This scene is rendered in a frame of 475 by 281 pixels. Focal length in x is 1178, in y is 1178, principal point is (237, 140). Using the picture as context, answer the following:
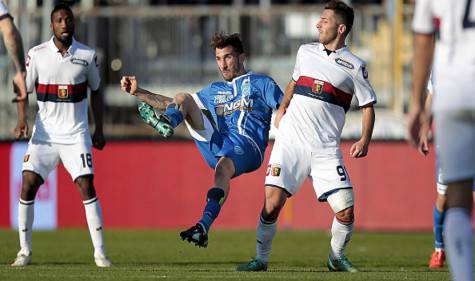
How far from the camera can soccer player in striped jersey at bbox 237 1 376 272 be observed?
10.3 metres

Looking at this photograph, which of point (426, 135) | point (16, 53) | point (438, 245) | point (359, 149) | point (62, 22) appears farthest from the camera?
point (438, 245)

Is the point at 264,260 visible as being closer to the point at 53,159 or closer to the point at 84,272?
→ the point at 84,272

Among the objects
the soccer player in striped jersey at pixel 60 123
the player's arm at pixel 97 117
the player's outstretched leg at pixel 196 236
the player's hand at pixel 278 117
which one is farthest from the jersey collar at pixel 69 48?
the player's outstretched leg at pixel 196 236

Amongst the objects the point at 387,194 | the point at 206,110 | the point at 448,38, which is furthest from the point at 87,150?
the point at 387,194

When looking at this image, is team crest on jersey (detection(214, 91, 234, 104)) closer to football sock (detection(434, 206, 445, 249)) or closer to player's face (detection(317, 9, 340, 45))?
player's face (detection(317, 9, 340, 45))

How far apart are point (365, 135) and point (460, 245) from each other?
13.1ft

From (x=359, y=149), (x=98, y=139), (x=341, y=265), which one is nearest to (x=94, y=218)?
(x=98, y=139)

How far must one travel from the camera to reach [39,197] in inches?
753

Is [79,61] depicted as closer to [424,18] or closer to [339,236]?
[339,236]

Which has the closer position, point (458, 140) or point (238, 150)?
point (458, 140)

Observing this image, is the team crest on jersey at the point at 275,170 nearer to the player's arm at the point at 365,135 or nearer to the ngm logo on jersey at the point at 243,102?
the player's arm at the point at 365,135

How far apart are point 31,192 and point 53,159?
39cm

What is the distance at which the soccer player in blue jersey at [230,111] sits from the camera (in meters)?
10.9

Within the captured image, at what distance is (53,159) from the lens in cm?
1152
